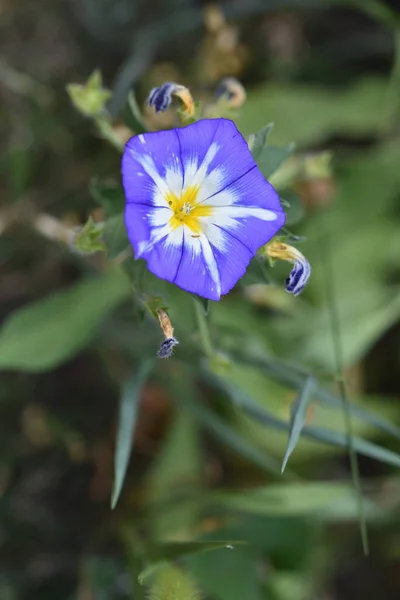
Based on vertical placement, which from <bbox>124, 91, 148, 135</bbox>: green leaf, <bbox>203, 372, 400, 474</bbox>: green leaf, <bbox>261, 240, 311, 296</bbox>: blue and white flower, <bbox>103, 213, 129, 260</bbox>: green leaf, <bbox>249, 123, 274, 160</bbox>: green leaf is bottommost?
<bbox>203, 372, 400, 474</bbox>: green leaf

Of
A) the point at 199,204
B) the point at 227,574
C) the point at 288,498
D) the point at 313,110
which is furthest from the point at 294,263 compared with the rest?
the point at 313,110

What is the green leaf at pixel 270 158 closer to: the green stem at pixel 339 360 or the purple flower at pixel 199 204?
the purple flower at pixel 199 204

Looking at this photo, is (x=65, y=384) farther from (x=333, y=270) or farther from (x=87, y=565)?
(x=333, y=270)

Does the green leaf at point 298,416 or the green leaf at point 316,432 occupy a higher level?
the green leaf at point 298,416

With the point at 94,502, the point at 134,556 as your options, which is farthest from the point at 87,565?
the point at 94,502

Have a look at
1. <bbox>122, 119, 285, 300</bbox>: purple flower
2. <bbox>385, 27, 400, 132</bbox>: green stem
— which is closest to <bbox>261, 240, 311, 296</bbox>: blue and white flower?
<bbox>122, 119, 285, 300</bbox>: purple flower

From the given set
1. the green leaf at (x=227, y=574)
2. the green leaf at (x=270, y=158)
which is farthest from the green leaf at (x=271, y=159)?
the green leaf at (x=227, y=574)

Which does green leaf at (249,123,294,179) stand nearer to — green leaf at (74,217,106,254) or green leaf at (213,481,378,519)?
green leaf at (74,217,106,254)

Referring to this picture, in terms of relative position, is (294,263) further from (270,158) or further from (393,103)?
(393,103)
